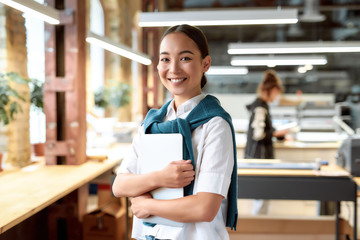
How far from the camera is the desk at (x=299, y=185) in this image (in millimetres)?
2605

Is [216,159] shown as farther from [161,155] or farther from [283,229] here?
[283,229]

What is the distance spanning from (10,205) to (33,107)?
1.54m

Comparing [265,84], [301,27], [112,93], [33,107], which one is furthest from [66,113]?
[301,27]

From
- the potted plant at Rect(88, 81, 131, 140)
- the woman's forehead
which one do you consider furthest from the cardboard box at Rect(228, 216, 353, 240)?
the woman's forehead

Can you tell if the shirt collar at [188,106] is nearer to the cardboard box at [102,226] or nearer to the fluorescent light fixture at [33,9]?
the fluorescent light fixture at [33,9]

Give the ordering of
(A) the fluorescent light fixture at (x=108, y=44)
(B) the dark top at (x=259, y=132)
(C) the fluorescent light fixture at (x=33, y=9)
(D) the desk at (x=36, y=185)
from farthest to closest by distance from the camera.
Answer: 1. (B) the dark top at (x=259, y=132)
2. (A) the fluorescent light fixture at (x=108, y=44)
3. (C) the fluorescent light fixture at (x=33, y=9)
4. (D) the desk at (x=36, y=185)

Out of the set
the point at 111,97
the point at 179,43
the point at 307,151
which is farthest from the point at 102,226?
the point at 111,97

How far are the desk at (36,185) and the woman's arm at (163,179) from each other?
82 cm

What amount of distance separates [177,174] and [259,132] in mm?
2759

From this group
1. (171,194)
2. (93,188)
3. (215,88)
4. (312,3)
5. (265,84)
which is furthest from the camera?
(215,88)

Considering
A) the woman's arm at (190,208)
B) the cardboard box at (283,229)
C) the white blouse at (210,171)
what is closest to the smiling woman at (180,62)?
the white blouse at (210,171)

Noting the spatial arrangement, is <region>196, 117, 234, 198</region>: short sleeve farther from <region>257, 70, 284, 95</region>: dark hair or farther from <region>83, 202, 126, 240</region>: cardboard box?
<region>257, 70, 284, 95</region>: dark hair

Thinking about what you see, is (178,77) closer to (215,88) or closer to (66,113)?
(66,113)

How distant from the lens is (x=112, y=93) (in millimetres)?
6945
